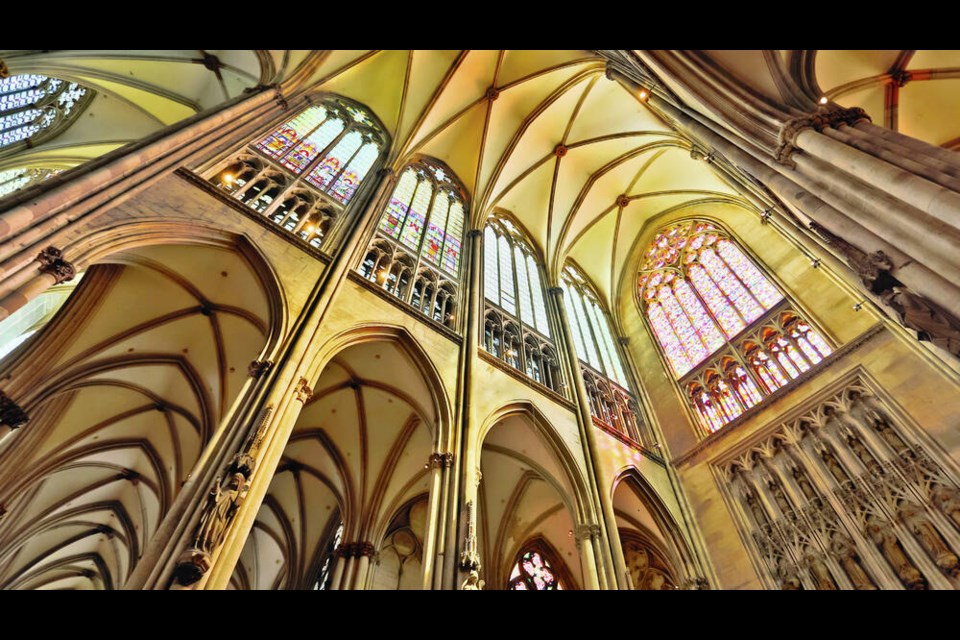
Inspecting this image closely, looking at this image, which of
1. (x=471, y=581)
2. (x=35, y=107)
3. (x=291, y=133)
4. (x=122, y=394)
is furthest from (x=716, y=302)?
(x=35, y=107)

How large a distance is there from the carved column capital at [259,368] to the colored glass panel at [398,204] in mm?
5050

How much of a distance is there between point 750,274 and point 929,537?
7.52 metres

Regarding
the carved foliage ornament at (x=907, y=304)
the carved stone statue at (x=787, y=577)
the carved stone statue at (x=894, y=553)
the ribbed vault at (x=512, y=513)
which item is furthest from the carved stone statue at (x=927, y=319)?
the ribbed vault at (x=512, y=513)

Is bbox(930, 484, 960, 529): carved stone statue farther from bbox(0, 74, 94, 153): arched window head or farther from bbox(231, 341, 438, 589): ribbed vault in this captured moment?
bbox(0, 74, 94, 153): arched window head

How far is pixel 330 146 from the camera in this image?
11023 millimetres

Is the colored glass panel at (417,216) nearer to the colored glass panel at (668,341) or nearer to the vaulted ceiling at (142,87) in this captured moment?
the vaulted ceiling at (142,87)

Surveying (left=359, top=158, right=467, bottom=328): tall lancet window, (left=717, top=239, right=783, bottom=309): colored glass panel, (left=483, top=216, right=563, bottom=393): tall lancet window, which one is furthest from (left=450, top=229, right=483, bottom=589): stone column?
(left=717, top=239, right=783, bottom=309): colored glass panel

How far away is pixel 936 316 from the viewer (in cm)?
378

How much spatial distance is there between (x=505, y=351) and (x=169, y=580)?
7.37 metres

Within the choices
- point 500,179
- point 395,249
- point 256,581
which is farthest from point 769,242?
point 256,581

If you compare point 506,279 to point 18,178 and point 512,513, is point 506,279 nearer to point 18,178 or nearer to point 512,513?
point 512,513

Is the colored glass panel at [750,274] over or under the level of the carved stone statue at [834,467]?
over

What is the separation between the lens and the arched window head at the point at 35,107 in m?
9.56
